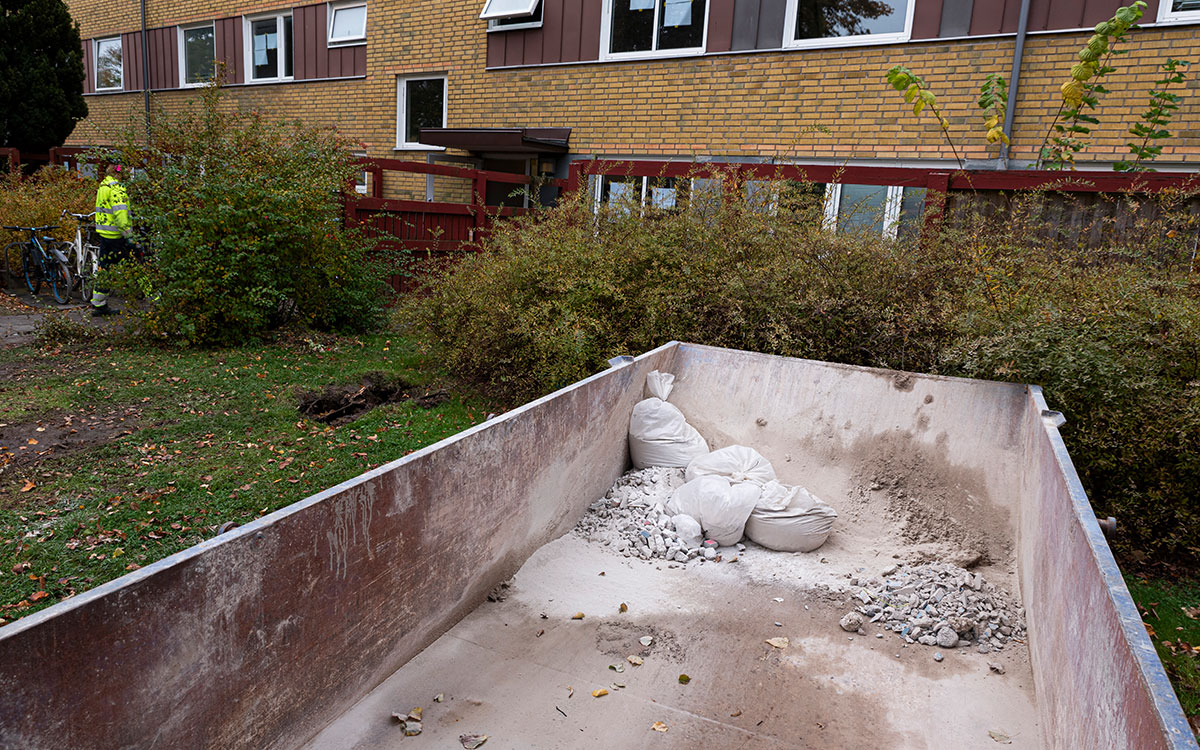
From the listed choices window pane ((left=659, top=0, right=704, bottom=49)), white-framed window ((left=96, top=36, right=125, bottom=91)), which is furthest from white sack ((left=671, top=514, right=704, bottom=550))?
white-framed window ((left=96, top=36, right=125, bottom=91))

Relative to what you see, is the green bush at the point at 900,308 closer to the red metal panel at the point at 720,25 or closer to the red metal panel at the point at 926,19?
the red metal panel at the point at 926,19

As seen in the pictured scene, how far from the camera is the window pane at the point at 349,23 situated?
567 inches

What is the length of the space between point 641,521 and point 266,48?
52.1ft

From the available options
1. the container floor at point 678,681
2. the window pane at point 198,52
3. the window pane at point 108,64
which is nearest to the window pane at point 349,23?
the window pane at point 198,52

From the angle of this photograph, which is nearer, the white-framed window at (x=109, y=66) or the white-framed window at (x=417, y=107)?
the white-framed window at (x=417, y=107)

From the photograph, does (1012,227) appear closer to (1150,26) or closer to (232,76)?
(1150,26)

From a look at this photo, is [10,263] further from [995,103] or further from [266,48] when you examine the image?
[995,103]

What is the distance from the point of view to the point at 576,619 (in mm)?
3434

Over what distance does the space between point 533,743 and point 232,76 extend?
1768cm

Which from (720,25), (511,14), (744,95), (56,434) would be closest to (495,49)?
(511,14)

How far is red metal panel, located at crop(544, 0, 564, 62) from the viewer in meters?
11.5

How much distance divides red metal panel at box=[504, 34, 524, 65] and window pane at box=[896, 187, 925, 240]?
702 cm

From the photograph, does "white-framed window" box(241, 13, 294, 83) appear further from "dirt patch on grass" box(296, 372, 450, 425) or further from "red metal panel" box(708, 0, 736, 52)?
"dirt patch on grass" box(296, 372, 450, 425)

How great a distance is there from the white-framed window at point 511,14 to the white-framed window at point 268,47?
19.1ft
